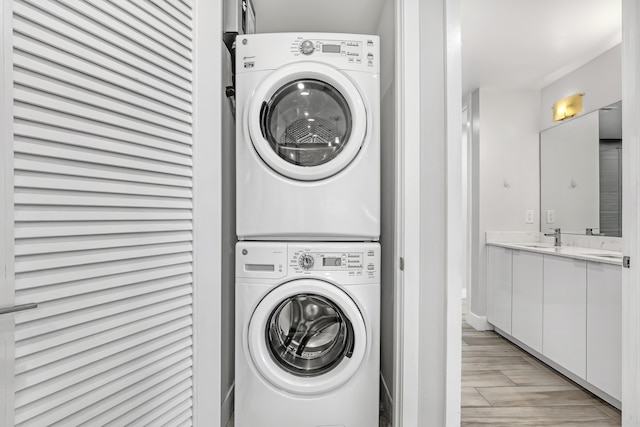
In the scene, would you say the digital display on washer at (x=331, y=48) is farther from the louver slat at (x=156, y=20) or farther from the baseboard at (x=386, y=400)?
the baseboard at (x=386, y=400)

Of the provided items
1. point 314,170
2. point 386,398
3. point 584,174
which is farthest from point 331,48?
point 584,174

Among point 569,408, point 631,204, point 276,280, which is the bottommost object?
point 569,408

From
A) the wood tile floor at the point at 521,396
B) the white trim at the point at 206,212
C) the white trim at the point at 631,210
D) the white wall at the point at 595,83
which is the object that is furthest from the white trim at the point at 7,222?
the white wall at the point at 595,83

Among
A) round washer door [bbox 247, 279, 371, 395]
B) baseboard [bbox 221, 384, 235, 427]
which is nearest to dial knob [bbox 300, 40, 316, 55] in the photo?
round washer door [bbox 247, 279, 371, 395]

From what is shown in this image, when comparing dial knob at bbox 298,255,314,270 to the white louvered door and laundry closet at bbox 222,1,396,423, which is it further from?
the white louvered door

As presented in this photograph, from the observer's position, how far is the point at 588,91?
3.00m

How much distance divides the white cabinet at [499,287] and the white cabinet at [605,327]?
0.95 meters

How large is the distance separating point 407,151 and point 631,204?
1.05 meters

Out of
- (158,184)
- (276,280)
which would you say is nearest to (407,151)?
(276,280)

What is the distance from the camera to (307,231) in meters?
1.65

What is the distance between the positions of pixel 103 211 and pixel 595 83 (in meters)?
3.52

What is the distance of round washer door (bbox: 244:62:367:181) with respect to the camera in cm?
163

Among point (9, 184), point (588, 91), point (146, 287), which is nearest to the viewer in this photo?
point (9, 184)

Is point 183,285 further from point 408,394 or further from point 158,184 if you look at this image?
point 408,394
